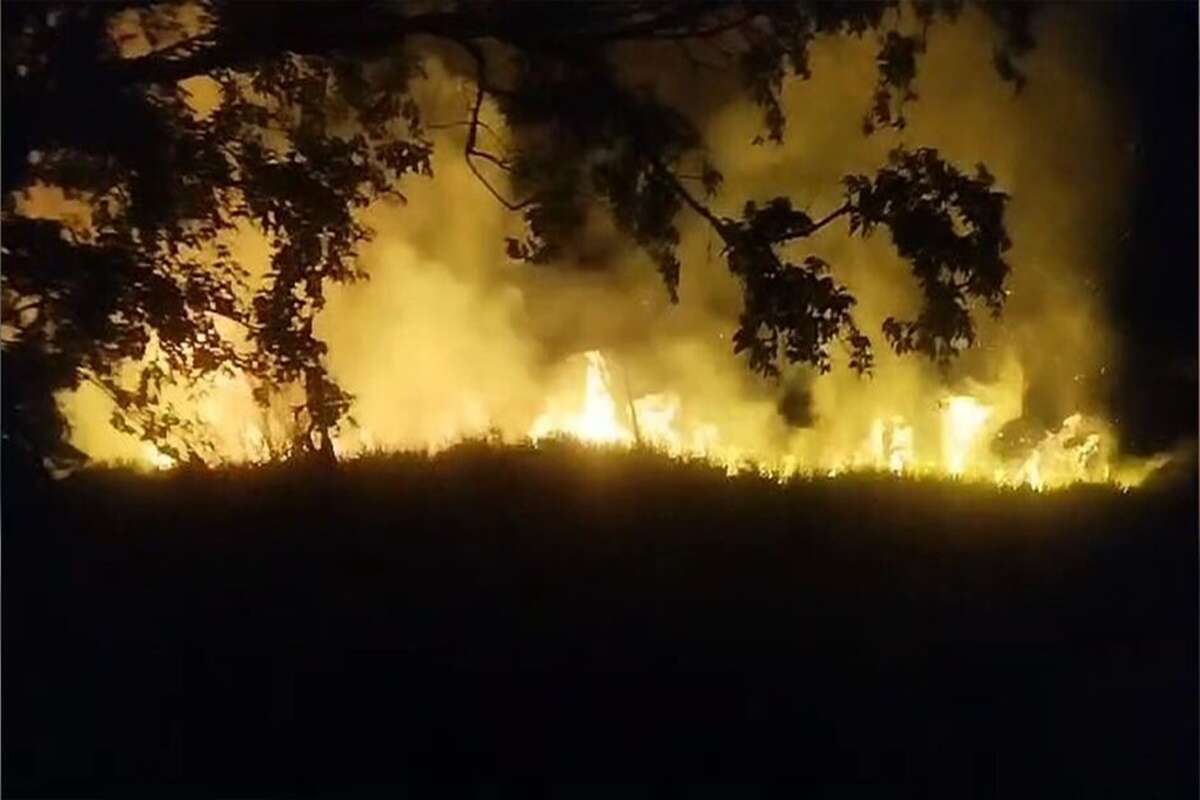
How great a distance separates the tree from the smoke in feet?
0.06

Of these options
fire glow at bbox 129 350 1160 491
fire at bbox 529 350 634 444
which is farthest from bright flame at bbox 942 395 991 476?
fire at bbox 529 350 634 444

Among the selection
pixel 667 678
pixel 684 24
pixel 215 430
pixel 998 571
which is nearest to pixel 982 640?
pixel 998 571

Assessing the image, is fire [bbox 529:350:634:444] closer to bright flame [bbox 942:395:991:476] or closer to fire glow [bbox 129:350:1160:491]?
fire glow [bbox 129:350:1160:491]

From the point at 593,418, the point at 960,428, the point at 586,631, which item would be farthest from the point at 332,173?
the point at 960,428

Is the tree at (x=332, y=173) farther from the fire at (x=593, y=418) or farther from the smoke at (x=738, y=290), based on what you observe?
the fire at (x=593, y=418)

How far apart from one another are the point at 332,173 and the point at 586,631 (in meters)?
0.60

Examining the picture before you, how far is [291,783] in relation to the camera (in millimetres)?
1707

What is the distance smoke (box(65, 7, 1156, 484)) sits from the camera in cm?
165

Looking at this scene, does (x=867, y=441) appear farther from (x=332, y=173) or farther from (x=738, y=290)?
(x=332, y=173)

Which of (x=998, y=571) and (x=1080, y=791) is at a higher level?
(x=998, y=571)

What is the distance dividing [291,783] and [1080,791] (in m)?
0.87

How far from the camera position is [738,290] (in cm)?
169

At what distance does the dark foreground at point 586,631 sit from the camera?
5.35ft

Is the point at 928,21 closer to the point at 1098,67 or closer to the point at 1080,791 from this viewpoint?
the point at 1098,67
